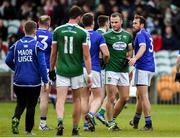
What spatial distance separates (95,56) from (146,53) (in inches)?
53.0

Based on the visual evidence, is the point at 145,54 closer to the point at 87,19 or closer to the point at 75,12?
the point at 87,19

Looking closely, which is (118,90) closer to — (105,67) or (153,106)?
(105,67)

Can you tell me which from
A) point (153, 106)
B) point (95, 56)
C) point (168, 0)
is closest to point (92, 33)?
point (95, 56)

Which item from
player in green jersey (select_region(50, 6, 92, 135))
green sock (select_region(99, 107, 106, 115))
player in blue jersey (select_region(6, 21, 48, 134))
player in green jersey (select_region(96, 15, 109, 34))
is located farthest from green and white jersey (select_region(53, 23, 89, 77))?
green sock (select_region(99, 107, 106, 115))

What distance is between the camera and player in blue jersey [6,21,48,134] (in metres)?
18.7

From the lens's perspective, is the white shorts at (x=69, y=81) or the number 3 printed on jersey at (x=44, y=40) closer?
the white shorts at (x=69, y=81)

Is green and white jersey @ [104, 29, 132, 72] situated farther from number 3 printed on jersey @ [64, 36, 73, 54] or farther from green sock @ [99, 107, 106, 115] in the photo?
number 3 printed on jersey @ [64, 36, 73, 54]

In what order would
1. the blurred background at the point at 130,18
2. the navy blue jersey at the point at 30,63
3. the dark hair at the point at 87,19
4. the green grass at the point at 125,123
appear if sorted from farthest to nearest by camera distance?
the blurred background at the point at 130,18, the dark hair at the point at 87,19, the green grass at the point at 125,123, the navy blue jersey at the point at 30,63

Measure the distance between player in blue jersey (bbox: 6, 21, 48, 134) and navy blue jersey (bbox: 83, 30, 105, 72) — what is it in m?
1.89

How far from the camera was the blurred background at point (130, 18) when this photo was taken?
3259 centimetres

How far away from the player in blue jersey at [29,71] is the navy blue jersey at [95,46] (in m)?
1.89

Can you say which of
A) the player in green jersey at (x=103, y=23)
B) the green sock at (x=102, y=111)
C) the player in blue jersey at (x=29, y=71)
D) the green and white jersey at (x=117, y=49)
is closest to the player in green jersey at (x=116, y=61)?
the green and white jersey at (x=117, y=49)

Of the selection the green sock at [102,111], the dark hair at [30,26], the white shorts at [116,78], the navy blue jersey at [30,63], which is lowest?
the green sock at [102,111]

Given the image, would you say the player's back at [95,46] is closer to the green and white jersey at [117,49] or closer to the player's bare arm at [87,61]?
the green and white jersey at [117,49]
